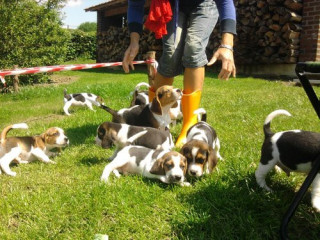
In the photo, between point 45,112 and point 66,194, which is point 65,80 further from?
point 66,194

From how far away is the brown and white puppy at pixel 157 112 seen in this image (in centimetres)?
432

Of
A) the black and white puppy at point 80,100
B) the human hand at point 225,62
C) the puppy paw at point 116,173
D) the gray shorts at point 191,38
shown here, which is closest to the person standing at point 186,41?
the gray shorts at point 191,38

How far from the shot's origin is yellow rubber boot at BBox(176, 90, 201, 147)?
4.13 metres

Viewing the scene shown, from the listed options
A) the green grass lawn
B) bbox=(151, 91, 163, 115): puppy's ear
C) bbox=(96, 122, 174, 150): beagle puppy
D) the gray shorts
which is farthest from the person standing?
the green grass lawn

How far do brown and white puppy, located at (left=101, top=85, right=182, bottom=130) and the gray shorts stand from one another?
13.6 inches

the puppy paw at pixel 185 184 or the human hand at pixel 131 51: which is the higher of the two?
the human hand at pixel 131 51

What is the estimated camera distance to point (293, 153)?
238 cm

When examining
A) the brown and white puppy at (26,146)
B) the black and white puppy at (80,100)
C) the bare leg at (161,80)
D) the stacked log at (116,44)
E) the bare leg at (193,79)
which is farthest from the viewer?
the stacked log at (116,44)

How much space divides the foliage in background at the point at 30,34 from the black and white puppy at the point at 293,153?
10.2m

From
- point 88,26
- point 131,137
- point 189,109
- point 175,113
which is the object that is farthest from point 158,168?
point 88,26

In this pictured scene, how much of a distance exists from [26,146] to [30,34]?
8.87m

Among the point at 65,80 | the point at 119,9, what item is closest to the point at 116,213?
the point at 65,80

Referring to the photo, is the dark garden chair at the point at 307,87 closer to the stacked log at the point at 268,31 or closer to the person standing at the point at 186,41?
the person standing at the point at 186,41

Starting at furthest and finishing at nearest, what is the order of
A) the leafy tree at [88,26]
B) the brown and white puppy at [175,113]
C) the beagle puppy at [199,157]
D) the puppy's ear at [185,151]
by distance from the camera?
the leafy tree at [88,26] → the brown and white puppy at [175,113] → the puppy's ear at [185,151] → the beagle puppy at [199,157]
